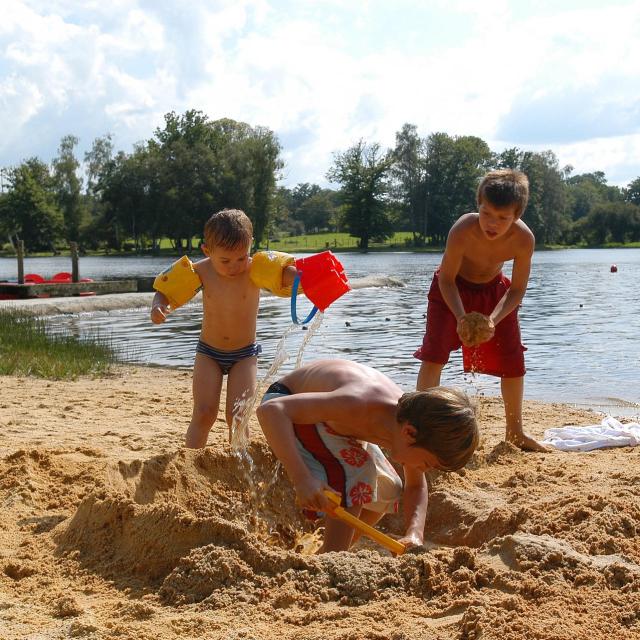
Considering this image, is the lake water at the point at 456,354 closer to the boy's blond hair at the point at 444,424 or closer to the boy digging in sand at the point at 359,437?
the boy digging in sand at the point at 359,437

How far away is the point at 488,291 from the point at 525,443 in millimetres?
922

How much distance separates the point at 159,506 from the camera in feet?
10.1

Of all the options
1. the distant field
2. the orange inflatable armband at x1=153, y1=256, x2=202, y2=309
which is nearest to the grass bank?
the orange inflatable armband at x1=153, y1=256, x2=202, y2=309

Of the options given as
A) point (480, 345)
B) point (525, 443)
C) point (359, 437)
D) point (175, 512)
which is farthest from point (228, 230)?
point (525, 443)

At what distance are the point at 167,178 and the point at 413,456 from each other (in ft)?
180

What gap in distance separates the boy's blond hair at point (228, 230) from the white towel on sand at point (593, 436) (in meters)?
2.22

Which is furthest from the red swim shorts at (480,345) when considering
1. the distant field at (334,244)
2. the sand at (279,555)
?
the distant field at (334,244)

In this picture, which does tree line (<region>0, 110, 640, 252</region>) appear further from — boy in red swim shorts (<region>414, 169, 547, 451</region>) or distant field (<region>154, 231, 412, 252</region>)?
boy in red swim shorts (<region>414, 169, 547, 451</region>)

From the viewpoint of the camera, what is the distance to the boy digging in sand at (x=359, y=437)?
9.41 ft

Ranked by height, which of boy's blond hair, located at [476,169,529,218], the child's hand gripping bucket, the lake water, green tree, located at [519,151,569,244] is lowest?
the lake water

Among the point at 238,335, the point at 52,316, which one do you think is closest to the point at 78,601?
the point at 238,335

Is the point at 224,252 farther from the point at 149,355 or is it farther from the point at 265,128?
the point at 265,128

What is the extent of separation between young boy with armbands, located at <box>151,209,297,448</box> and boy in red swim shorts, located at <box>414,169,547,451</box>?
1.02 meters

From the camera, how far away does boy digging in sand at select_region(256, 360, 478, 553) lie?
2.87 metres
